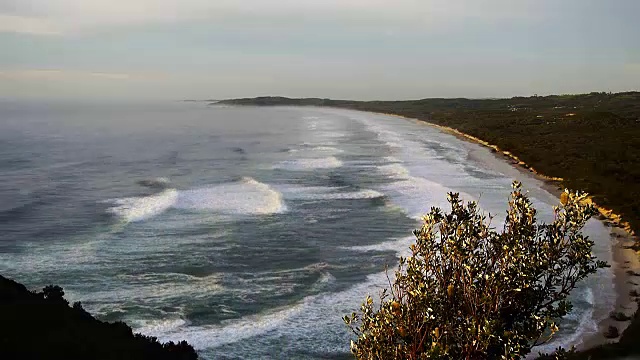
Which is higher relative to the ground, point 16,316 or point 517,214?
point 517,214

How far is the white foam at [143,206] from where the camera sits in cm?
3981

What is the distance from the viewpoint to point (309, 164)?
68750 millimetres

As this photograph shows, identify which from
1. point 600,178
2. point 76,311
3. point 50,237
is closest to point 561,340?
point 76,311

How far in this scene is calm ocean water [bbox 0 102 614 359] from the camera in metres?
22.3

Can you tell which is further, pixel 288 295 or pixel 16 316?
pixel 288 295

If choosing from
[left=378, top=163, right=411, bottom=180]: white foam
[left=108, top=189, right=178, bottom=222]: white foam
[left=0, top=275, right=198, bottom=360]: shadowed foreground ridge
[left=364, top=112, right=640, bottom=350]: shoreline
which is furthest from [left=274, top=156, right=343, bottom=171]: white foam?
[left=0, top=275, right=198, bottom=360]: shadowed foreground ridge

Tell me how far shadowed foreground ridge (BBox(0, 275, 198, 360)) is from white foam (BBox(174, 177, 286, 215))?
22421 millimetres

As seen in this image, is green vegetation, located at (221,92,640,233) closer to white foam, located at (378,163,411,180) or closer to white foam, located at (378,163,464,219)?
white foam, located at (378,163,464,219)

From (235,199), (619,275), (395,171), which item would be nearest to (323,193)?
(235,199)

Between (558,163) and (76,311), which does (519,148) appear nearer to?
(558,163)

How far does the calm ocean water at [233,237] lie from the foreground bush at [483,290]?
10.1 metres

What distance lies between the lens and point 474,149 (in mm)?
88312

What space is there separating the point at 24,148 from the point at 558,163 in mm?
75122

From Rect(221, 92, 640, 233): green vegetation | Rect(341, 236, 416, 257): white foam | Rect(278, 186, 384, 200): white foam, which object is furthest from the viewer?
Rect(278, 186, 384, 200): white foam
